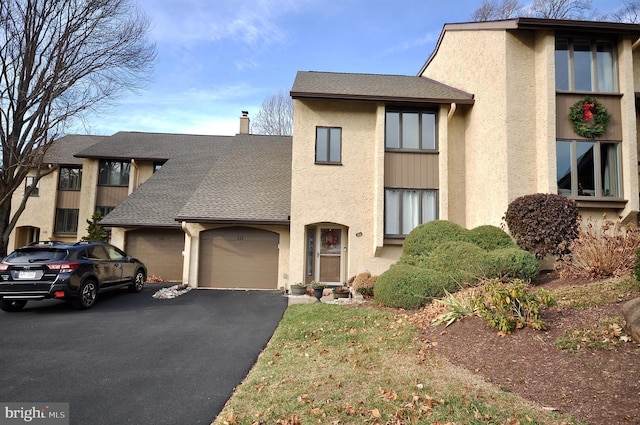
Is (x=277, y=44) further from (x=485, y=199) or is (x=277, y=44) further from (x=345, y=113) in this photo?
(x=485, y=199)

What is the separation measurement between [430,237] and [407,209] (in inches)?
92.5

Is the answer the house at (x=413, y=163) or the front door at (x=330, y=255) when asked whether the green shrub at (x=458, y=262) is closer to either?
the house at (x=413, y=163)

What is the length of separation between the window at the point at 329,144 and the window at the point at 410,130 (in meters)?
1.72

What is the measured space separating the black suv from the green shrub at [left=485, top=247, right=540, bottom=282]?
9.99 meters

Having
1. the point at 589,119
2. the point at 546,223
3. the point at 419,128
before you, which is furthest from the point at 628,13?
the point at 546,223

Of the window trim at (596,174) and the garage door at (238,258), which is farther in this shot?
the garage door at (238,258)

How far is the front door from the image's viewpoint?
499 inches

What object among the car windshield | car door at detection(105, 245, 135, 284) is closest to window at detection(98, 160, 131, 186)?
car door at detection(105, 245, 135, 284)

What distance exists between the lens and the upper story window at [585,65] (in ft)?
35.2

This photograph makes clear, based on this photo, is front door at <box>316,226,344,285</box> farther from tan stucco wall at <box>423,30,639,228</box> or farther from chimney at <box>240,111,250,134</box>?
chimney at <box>240,111,250,134</box>

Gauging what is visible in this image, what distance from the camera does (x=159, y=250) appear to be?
1545cm

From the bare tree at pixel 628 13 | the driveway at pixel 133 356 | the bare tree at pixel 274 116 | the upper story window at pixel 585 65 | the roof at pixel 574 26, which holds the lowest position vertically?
the driveway at pixel 133 356

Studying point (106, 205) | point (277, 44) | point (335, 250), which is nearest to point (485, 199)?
point (335, 250)

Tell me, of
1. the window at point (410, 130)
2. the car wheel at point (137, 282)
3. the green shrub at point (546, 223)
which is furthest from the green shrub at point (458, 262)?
the car wheel at point (137, 282)
